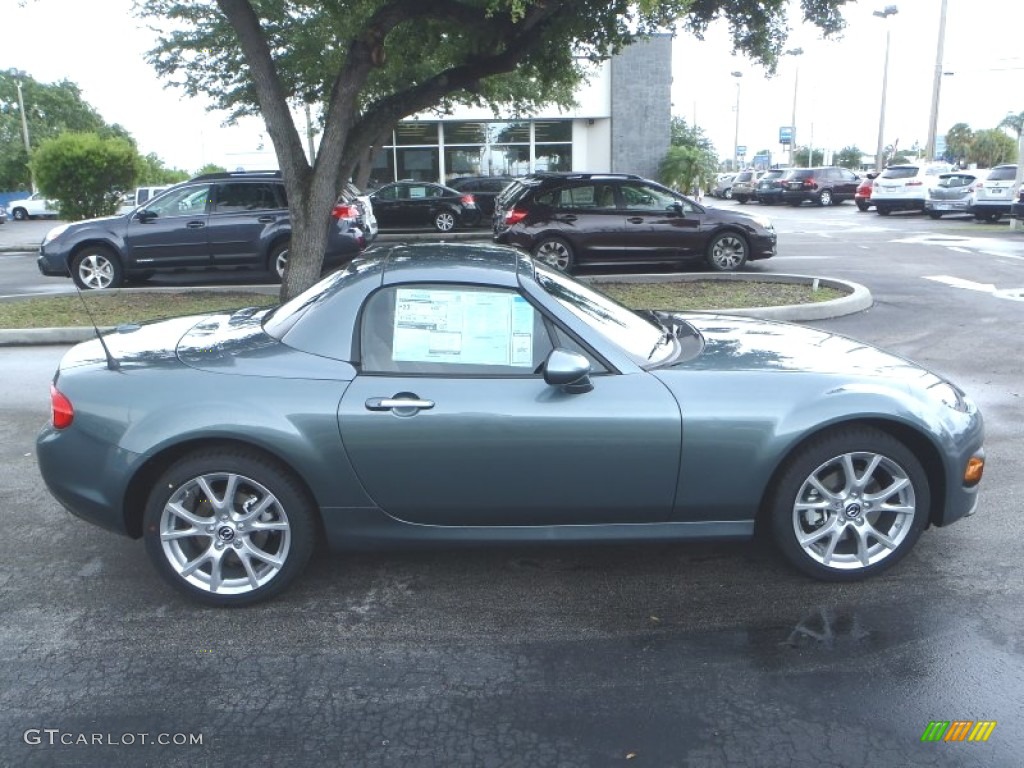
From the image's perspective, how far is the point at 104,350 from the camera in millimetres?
4246

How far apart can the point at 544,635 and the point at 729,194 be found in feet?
150

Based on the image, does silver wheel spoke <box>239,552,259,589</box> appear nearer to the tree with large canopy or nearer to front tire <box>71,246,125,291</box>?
the tree with large canopy

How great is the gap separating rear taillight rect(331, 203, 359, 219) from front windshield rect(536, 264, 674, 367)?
9.42 m

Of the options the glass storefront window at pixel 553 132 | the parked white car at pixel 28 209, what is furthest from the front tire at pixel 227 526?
the parked white car at pixel 28 209

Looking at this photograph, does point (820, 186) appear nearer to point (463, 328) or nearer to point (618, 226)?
point (618, 226)

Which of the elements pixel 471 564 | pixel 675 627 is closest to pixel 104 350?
pixel 471 564

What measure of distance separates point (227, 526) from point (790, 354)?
106 inches

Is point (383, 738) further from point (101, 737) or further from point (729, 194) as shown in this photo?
point (729, 194)

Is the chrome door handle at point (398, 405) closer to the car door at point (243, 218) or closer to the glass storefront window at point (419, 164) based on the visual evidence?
the car door at point (243, 218)

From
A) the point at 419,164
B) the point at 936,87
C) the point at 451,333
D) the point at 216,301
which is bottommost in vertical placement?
the point at 216,301

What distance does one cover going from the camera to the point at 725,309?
10.6m

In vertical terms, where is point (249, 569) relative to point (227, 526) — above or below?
below

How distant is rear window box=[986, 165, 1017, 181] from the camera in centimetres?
2444

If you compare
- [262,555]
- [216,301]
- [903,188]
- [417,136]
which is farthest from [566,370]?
[417,136]
